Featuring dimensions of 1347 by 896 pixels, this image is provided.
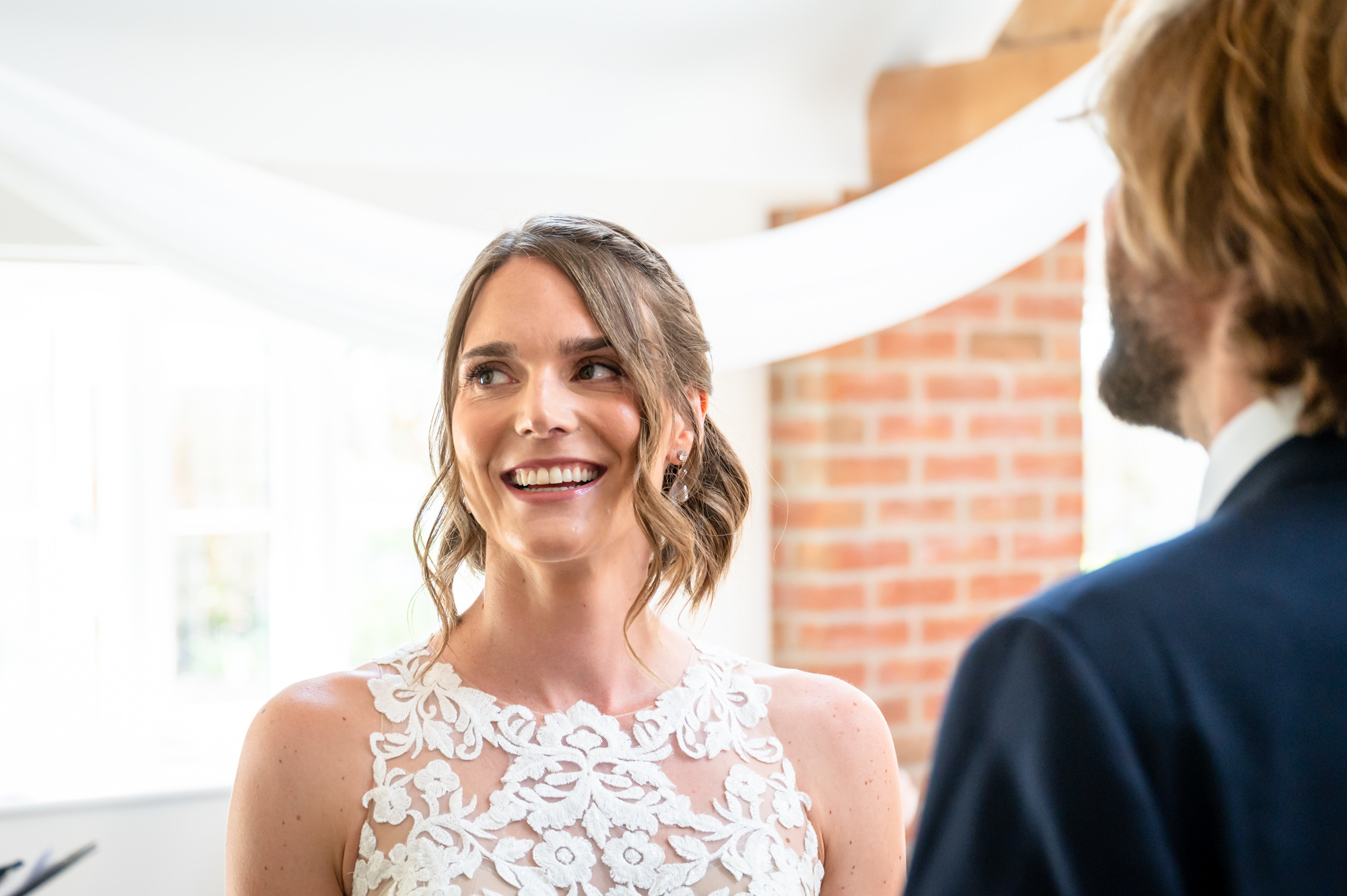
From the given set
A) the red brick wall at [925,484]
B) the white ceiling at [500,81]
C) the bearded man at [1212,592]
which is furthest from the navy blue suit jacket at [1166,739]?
the red brick wall at [925,484]

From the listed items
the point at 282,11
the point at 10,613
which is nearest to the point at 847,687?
the point at 282,11

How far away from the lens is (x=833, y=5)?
2.35 m

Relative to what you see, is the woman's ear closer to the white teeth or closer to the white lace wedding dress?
the white teeth

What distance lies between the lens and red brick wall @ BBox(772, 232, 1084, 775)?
8.86 feet

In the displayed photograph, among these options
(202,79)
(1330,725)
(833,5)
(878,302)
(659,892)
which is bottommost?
(659,892)

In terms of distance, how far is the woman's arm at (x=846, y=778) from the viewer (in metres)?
1.29

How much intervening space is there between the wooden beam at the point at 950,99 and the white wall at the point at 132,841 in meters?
2.16

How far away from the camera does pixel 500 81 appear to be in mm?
A: 2359

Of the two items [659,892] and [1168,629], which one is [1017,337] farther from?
[1168,629]

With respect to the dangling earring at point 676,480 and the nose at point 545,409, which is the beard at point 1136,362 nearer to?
the nose at point 545,409

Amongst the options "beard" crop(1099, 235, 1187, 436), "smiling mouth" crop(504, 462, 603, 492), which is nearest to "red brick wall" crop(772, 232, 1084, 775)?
"smiling mouth" crop(504, 462, 603, 492)

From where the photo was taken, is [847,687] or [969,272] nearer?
[847,687]

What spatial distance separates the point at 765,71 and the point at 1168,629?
7.12 ft

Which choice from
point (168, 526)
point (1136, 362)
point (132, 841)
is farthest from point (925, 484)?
point (1136, 362)
